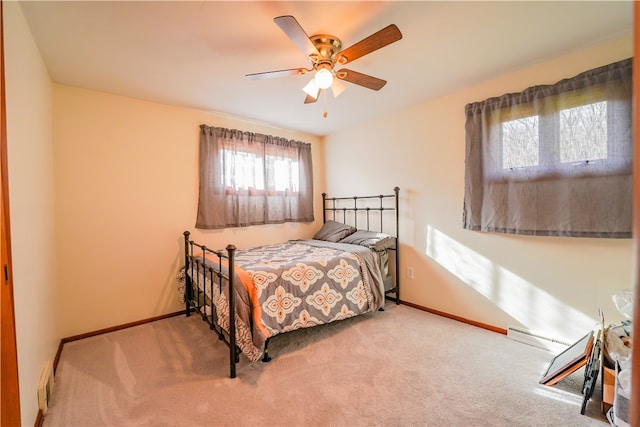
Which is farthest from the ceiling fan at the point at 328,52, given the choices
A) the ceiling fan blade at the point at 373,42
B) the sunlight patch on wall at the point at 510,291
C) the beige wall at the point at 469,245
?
the sunlight patch on wall at the point at 510,291

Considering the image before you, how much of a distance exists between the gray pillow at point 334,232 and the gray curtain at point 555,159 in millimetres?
1408

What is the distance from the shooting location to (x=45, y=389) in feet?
5.35

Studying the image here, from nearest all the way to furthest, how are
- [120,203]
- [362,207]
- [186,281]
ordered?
[120,203], [186,281], [362,207]

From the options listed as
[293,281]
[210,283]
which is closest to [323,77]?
[293,281]

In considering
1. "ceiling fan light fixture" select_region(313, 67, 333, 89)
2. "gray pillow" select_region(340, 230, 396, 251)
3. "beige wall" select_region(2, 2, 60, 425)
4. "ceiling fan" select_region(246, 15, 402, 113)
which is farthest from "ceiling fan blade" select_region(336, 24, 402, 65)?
"gray pillow" select_region(340, 230, 396, 251)

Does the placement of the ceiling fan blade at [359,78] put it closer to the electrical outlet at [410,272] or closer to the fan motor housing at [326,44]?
the fan motor housing at [326,44]

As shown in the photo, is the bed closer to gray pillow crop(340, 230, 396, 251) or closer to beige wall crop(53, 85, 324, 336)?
gray pillow crop(340, 230, 396, 251)

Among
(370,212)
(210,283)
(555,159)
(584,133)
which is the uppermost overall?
(584,133)

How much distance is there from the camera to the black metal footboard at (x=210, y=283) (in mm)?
1953

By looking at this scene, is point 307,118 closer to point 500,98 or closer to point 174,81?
point 174,81

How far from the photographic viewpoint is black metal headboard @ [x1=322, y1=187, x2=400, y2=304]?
3.35 meters

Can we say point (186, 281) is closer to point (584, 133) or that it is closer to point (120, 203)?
point (120, 203)

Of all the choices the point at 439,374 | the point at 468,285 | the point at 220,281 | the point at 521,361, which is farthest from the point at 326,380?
the point at 468,285

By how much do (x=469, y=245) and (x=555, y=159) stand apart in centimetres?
101
